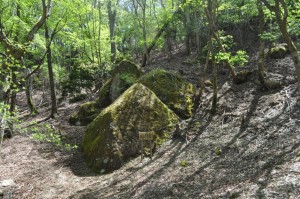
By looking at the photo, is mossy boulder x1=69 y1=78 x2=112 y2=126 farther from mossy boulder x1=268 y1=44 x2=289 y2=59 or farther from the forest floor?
mossy boulder x1=268 y1=44 x2=289 y2=59

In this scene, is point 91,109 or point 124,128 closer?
point 124,128

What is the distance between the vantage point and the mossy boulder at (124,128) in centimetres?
967

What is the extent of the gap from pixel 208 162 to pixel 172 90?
17.2 feet

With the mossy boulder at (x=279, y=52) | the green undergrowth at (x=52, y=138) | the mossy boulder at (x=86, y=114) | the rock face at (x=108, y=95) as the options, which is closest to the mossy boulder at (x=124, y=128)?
the green undergrowth at (x=52, y=138)

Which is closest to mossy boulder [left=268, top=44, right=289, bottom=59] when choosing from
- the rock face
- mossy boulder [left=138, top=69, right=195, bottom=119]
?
mossy boulder [left=138, top=69, right=195, bottom=119]

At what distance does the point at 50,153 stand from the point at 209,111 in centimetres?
701

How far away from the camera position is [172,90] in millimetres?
12695

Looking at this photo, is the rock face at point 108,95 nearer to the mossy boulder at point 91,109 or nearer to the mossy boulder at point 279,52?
the mossy boulder at point 91,109

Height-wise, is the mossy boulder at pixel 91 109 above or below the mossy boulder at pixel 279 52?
below

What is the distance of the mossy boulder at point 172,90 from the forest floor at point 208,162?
62 cm

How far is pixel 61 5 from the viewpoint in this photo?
47.4 feet

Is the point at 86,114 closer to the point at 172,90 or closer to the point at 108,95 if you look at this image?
the point at 108,95

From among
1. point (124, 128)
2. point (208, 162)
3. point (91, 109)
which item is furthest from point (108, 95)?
point (208, 162)

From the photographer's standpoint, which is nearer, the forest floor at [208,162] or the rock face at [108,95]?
the forest floor at [208,162]
